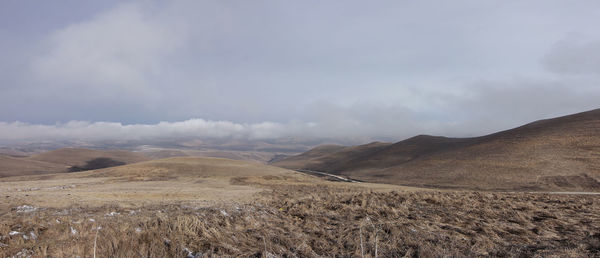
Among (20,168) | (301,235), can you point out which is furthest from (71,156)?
(301,235)

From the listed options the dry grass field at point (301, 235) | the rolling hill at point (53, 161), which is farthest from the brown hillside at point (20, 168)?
the dry grass field at point (301, 235)

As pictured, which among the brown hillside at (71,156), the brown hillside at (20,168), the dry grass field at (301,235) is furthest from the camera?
the brown hillside at (71,156)

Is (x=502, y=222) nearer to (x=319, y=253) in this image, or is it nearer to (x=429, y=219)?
(x=429, y=219)

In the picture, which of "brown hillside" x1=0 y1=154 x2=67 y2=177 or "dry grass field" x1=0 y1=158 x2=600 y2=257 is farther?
"brown hillside" x1=0 y1=154 x2=67 y2=177

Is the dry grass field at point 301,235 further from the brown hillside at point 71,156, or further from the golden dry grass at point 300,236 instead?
the brown hillside at point 71,156

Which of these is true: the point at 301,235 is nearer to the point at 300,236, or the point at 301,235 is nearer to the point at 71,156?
the point at 300,236

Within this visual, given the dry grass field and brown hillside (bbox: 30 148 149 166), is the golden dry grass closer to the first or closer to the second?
the dry grass field

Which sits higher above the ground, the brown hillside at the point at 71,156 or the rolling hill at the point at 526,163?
the rolling hill at the point at 526,163

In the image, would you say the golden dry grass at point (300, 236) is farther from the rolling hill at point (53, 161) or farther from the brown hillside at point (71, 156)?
the brown hillside at point (71, 156)

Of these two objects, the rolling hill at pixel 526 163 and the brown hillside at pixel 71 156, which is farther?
the brown hillside at pixel 71 156

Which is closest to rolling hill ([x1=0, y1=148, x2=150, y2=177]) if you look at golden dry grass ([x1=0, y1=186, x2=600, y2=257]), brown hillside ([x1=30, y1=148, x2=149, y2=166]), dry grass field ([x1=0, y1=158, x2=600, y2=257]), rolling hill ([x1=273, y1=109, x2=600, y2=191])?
brown hillside ([x1=30, y1=148, x2=149, y2=166])

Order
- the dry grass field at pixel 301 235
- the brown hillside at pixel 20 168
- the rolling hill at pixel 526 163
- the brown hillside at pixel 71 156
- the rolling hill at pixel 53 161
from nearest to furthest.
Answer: the dry grass field at pixel 301 235, the rolling hill at pixel 526 163, the brown hillside at pixel 20 168, the rolling hill at pixel 53 161, the brown hillside at pixel 71 156

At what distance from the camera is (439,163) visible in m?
60.4

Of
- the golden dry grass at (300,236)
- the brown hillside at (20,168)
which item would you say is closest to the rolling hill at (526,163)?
the golden dry grass at (300,236)
